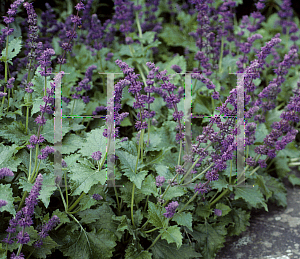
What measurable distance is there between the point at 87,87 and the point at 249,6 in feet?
14.9

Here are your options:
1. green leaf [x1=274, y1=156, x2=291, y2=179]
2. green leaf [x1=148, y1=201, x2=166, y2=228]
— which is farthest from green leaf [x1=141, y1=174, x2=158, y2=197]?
green leaf [x1=274, y1=156, x2=291, y2=179]

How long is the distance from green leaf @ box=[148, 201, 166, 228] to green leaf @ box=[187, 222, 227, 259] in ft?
1.89

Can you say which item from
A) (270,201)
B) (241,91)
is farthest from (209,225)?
(241,91)

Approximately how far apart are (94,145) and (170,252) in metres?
1.01

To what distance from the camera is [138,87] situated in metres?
2.17

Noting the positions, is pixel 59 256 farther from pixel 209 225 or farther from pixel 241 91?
pixel 241 91

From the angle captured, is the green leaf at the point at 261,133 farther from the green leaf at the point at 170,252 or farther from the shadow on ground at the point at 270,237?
the green leaf at the point at 170,252

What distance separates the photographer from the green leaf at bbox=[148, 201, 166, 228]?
2.33 meters

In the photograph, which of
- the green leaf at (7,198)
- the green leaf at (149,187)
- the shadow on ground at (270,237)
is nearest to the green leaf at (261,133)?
the shadow on ground at (270,237)

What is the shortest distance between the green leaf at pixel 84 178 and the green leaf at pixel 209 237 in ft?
3.46

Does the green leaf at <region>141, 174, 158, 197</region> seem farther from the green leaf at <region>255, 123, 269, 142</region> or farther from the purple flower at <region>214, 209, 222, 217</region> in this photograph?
the green leaf at <region>255, 123, 269, 142</region>

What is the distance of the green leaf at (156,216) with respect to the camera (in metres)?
2.33

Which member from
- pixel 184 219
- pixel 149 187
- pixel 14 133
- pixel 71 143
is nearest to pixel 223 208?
pixel 184 219

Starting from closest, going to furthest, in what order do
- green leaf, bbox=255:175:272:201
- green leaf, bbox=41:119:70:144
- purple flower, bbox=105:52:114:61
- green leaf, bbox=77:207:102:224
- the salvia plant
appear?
the salvia plant → green leaf, bbox=77:207:102:224 → green leaf, bbox=41:119:70:144 → green leaf, bbox=255:175:272:201 → purple flower, bbox=105:52:114:61
